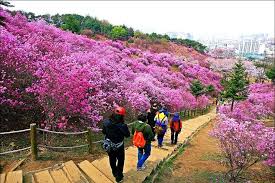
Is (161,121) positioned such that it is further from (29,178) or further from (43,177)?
(29,178)

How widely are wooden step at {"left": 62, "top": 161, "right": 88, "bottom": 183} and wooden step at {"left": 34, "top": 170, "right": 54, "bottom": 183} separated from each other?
1.42 feet

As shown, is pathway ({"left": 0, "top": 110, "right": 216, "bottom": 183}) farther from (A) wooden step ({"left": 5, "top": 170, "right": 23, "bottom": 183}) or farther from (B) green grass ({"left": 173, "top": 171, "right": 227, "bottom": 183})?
(B) green grass ({"left": 173, "top": 171, "right": 227, "bottom": 183})

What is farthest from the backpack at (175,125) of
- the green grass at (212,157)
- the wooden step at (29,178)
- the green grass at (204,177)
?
the wooden step at (29,178)

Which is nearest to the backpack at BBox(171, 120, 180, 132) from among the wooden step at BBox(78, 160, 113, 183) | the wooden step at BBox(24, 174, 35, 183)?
the wooden step at BBox(78, 160, 113, 183)

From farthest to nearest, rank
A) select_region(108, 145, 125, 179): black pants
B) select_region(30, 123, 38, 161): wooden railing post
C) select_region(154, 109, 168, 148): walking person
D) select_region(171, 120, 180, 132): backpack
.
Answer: select_region(171, 120, 180, 132): backpack → select_region(154, 109, 168, 148): walking person → select_region(30, 123, 38, 161): wooden railing post → select_region(108, 145, 125, 179): black pants

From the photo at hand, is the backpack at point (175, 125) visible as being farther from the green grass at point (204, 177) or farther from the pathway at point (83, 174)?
the pathway at point (83, 174)

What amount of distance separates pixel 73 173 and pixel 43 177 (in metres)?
0.69

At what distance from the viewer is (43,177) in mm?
7340

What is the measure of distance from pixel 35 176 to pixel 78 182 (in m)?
1.09

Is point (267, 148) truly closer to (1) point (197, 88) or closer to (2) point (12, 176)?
(2) point (12, 176)

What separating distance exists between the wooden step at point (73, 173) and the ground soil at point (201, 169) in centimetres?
246

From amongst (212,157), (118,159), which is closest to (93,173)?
(118,159)

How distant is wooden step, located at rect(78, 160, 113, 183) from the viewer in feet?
24.0

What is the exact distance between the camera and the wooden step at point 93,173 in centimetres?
730
